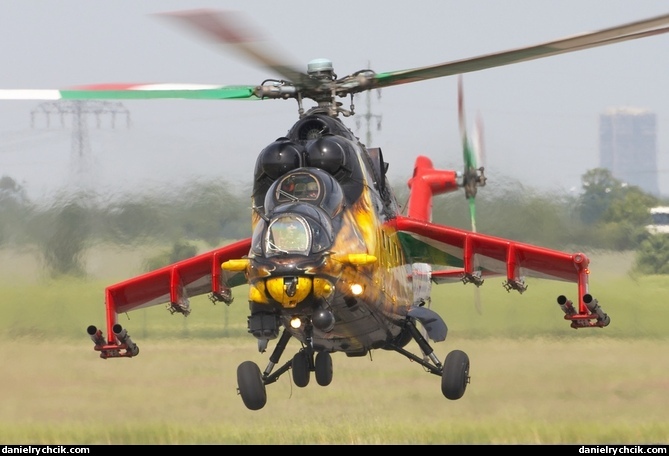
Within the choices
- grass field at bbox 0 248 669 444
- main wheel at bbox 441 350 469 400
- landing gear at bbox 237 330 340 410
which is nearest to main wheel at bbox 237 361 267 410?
landing gear at bbox 237 330 340 410

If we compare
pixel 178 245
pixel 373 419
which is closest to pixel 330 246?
pixel 373 419

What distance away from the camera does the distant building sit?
4816cm

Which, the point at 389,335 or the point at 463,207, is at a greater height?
the point at 463,207

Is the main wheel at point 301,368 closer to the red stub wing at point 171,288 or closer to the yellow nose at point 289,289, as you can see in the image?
the red stub wing at point 171,288

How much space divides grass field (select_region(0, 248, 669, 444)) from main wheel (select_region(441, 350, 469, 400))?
218 centimetres

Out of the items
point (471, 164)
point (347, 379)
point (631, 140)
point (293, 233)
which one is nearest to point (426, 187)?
point (471, 164)

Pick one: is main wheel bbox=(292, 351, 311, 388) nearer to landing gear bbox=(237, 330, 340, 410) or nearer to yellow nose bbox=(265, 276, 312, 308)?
landing gear bbox=(237, 330, 340, 410)

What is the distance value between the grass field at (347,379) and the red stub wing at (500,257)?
246cm

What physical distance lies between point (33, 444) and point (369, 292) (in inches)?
223

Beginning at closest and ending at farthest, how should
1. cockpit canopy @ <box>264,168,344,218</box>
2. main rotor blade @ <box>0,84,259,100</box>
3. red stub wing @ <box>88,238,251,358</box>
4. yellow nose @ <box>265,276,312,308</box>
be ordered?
yellow nose @ <box>265,276,312,308</box> < cockpit canopy @ <box>264,168,344,218</box> < main rotor blade @ <box>0,84,259,100</box> < red stub wing @ <box>88,238,251,358</box>

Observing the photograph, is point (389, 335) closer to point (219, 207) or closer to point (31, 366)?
point (31, 366)

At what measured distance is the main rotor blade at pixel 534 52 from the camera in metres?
11.1

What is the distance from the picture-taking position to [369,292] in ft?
42.7

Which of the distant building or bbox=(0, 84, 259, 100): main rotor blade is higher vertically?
the distant building
